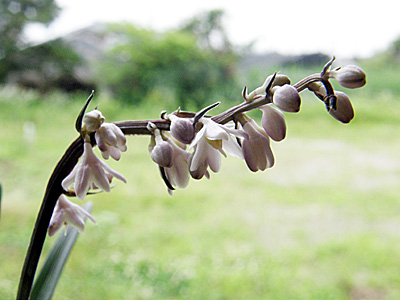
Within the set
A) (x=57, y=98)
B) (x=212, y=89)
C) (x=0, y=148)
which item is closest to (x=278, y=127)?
(x=212, y=89)

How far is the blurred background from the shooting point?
108cm

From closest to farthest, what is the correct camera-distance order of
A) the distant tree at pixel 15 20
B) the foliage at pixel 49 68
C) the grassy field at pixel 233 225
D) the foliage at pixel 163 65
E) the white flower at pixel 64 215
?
the white flower at pixel 64 215
the grassy field at pixel 233 225
the foliage at pixel 163 65
the distant tree at pixel 15 20
the foliage at pixel 49 68

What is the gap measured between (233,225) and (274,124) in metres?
1.21

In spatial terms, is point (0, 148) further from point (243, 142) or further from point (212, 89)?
point (243, 142)

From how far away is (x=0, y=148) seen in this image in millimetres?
2041

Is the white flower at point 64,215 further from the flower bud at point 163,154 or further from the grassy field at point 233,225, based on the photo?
the grassy field at point 233,225

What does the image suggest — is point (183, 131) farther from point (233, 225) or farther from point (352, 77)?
point (233, 225)

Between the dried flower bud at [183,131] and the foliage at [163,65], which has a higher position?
the foliage at [163,65]

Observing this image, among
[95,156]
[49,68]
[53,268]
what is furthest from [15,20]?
[95,156]

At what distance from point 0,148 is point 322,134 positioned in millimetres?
1874

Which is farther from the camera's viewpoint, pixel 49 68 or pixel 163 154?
pixel 49 68

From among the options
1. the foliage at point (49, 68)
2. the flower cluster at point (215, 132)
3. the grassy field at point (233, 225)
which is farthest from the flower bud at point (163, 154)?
the foliage at point (49, 68)

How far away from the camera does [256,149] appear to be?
8.3 inches

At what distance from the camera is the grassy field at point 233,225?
3.40 ft
